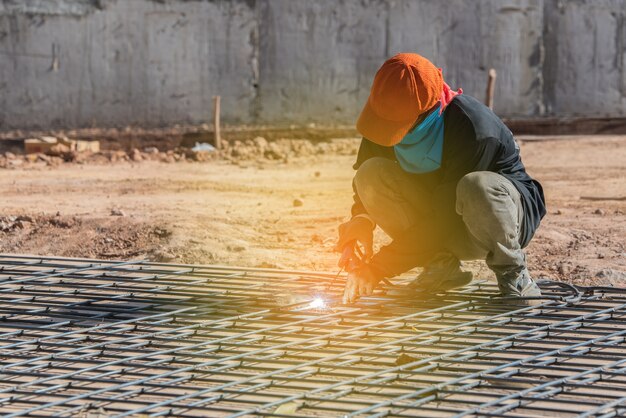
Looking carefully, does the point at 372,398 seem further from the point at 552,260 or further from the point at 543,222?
the point at 543,222

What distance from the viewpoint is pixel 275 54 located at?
10.8m

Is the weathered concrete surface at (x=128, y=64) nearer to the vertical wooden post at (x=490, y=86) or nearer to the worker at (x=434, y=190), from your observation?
the vertical wooden post at (x=490, y=86)

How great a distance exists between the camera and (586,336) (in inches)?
126

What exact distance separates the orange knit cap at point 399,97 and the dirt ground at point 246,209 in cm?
136

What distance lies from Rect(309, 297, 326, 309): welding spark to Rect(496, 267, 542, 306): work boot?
639 millimetres

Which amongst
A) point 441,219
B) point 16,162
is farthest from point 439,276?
point 16,162

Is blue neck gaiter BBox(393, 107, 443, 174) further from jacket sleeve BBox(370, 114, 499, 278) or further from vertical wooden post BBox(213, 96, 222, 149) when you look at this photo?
vertical wooden post BBox(213, 96, 222, 149)

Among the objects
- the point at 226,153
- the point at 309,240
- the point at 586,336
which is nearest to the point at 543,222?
the point at 309,240

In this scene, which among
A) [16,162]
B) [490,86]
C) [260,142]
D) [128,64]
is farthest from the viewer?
[128,64]

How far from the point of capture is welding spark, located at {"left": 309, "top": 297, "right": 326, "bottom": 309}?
347 centimetres

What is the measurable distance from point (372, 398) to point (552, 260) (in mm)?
2225

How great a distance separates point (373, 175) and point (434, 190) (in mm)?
228

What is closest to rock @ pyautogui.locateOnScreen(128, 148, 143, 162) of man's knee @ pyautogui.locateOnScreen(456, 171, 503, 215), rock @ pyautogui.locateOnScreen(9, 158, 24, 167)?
rock @ pyautogui.locateOnScreen(9, 158, 24, 167)

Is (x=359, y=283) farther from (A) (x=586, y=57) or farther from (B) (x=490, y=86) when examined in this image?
(A) (x=586, y=57)
